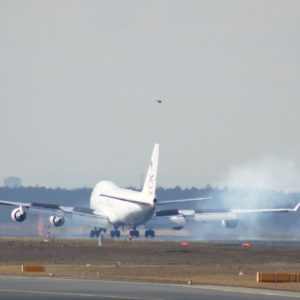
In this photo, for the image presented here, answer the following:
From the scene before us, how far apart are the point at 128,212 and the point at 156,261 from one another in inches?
1933

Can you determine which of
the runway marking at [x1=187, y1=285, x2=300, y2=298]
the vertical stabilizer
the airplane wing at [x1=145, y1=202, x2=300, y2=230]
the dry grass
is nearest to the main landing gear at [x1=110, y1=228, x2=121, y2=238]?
the airplane wing at [x1=145, y1=202, x2=300, y2=230]

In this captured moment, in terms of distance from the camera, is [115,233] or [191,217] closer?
[115,233]

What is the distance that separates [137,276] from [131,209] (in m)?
65.4

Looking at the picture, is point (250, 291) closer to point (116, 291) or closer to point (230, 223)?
point (116, 291)

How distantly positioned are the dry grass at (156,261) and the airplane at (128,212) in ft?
56.9

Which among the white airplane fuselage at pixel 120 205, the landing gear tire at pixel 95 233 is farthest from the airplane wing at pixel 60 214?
the white airplane fuselage at pixel 120 205

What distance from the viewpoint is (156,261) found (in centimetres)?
8900

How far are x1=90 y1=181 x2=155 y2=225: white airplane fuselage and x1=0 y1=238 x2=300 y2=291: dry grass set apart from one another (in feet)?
54.4

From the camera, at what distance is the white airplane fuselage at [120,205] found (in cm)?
13600

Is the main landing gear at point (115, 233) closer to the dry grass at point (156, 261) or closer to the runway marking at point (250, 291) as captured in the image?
the dry grass at point (156, 261)

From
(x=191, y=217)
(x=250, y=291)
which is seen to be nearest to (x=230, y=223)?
(x=191, y=217)

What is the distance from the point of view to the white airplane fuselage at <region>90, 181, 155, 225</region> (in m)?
136

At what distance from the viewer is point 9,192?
19388 cm

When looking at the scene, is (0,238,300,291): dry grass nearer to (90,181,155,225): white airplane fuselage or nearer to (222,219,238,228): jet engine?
(90,181,155,225): white airplane fuselage
